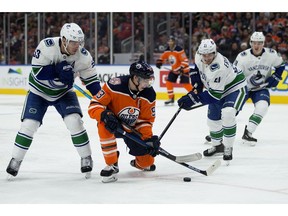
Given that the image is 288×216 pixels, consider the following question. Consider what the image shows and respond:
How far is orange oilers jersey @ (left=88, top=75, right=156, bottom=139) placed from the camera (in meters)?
4.25

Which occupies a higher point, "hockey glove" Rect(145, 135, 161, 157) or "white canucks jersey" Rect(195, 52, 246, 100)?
"white canucks jersey" Rect(195, 52, 246, 100)

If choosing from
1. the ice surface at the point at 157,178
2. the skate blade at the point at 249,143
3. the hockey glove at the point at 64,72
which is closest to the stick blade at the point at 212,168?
the ice surface at the point at 157,178

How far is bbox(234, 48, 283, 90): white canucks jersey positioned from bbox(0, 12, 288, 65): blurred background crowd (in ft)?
16.2

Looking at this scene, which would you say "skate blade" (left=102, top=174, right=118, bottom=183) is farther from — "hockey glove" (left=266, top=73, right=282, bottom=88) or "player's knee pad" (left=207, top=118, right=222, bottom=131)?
"hockey glove" (left=266, top=73, right=282, bottom=88)

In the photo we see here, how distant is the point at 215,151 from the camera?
5523mm

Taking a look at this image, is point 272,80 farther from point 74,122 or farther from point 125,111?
point 74,122

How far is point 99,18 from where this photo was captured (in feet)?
42.3

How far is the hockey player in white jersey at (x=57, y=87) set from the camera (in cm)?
425

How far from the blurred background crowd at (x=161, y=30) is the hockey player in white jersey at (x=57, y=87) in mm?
7623

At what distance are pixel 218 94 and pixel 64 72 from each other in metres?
1.38

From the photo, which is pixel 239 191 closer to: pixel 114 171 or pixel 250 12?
pixel 114 171

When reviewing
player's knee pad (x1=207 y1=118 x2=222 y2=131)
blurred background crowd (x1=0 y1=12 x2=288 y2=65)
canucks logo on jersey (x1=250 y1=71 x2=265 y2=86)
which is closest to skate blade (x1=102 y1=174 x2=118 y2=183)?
player's knee pad (x1=207 y1=118 x2=222 y2=131)
